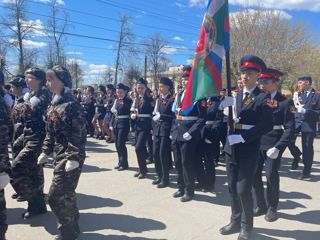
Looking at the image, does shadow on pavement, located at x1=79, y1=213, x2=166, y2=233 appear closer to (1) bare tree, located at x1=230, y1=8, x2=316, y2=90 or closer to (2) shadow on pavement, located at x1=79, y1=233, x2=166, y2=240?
(2) shadow on pavement, located at x1=79, y1=233, x2=166, y2=240

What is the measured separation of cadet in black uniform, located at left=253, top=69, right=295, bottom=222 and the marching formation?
1cm

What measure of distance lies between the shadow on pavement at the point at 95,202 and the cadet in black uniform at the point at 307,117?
13.8 ft

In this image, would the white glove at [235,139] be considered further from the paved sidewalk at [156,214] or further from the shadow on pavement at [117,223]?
the shadow on pavement at [117,223]

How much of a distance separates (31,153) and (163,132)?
2.56 meters

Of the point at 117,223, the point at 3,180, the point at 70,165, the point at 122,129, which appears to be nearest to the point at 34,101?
the point at 70,165

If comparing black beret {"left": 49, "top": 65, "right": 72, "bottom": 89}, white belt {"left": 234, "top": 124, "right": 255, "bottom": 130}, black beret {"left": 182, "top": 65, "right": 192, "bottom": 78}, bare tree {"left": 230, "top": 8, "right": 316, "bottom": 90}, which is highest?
bare tree {"left": 230, "top": 8, "right": 316, "bottom": 90}

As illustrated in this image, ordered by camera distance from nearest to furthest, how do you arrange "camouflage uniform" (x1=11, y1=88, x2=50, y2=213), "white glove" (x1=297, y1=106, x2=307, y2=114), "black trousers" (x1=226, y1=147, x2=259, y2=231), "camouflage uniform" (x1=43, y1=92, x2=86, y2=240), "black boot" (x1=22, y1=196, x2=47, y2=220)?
1. "camouflage uniform" (x1=43, y1=92, x2=86, y2=240)
2. "black trousers" (x1=226, y1=147, x2=259, y2=231)
3. "camouflage uniform" (x1=11, y1=88, x2=50, y2=213)
4. "black boot" (x1=22, y1=196, x2=47, y2=220)
5. "white glove" (x1=297, y1=106, x2=307, y2=114)

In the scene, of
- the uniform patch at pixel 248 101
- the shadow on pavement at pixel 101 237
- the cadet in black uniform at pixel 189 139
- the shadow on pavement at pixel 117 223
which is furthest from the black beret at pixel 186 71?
the shadow on pavement at pixel 101 237

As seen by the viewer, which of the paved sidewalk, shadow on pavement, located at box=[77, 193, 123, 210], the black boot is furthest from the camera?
shadow on pavement, located at box=[77, 193, 123, 210]

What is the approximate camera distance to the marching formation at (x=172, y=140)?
4008 mm

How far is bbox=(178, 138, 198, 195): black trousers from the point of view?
18.9 ft

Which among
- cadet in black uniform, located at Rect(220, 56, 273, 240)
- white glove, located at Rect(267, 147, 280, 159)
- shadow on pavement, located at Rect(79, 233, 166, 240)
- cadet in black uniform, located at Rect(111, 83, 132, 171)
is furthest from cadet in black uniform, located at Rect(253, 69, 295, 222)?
cadet in black uniform, located at Rect(111, 83, 132, 171)

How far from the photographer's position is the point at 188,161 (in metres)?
5.75

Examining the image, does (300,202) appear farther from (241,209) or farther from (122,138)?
(122,138)
